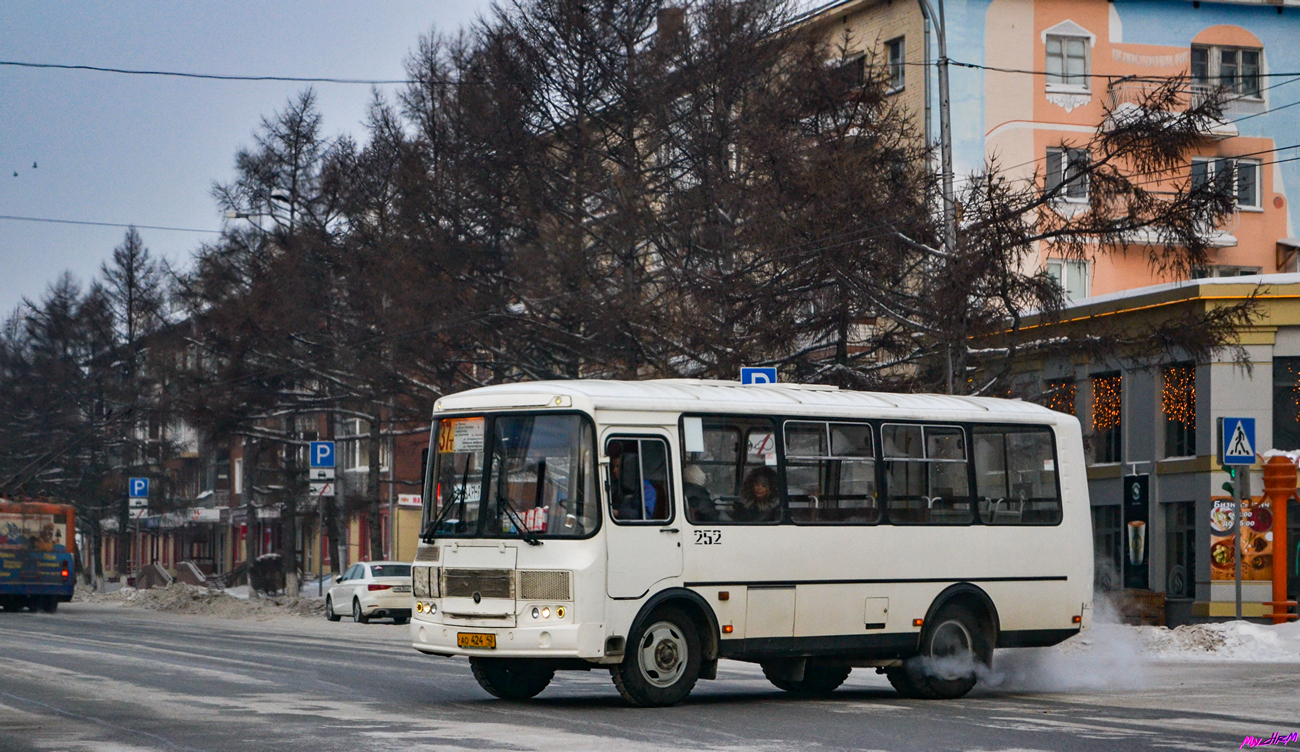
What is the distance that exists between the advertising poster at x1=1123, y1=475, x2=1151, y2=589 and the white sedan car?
49.6 ft

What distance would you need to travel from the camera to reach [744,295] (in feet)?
94.2

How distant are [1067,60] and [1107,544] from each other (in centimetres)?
1757

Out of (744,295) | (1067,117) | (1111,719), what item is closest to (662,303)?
(744,295)

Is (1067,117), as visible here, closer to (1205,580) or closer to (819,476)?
(1205,580)

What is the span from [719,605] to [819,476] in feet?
5.50

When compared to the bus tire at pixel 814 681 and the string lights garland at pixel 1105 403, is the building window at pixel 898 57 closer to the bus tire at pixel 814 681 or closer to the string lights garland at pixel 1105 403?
the string lights garland at pixel 1105 403

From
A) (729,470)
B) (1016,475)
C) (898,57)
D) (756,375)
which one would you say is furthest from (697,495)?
(898,57)

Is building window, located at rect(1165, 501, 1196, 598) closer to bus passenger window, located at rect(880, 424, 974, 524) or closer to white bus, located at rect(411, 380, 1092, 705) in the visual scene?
white bus, located at rect(411, 380, 1092, 705)

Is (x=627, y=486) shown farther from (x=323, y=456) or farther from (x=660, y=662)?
(x=323, y=456)

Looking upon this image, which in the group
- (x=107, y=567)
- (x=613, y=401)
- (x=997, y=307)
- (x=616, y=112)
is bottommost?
(x=107, y=567)

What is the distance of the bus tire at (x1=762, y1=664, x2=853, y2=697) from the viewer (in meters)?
17.0

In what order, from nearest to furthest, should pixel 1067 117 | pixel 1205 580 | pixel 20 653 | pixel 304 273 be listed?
pixel 20 653 → pixel 1205 580 → pixel 304 273 → pixel 1067 117

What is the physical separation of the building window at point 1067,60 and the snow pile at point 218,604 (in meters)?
24.6

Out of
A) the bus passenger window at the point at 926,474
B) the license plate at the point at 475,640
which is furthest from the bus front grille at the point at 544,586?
the bus passenger window at the point at 926,474
